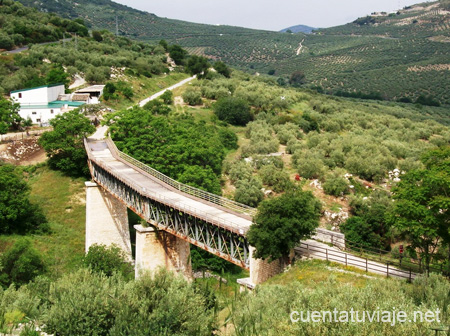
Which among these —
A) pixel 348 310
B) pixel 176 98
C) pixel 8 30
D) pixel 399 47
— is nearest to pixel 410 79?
pixel 399 47

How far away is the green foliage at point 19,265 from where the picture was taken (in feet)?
103

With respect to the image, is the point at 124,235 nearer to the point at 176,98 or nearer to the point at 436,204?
the point at 436,204

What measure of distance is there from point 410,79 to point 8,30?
97.8m

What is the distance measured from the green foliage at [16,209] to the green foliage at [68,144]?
6554 mm

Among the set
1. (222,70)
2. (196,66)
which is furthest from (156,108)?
(222,70)

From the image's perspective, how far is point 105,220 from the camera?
39688 mm

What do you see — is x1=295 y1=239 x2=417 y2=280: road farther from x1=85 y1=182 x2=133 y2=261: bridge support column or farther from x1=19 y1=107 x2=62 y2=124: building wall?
x1=19 y1=107 x2=62 y2=124: building wall

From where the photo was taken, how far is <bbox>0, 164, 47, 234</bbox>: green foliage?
1501 inches

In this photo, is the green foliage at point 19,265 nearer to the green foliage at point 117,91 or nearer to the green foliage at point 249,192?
the green foliage at point 249,192

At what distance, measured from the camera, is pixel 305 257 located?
2347 cm

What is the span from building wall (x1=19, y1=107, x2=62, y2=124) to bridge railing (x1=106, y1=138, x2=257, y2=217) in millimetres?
12789

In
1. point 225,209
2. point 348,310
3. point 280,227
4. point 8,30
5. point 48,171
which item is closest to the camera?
point 348,310

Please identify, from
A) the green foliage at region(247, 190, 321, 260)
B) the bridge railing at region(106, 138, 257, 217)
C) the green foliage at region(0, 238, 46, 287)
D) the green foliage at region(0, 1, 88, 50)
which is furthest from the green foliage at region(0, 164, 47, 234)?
the green foliage at region(0, 1, 88, 50)

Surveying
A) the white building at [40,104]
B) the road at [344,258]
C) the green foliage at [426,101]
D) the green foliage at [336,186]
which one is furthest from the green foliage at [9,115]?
the green foliage at [426,101]
